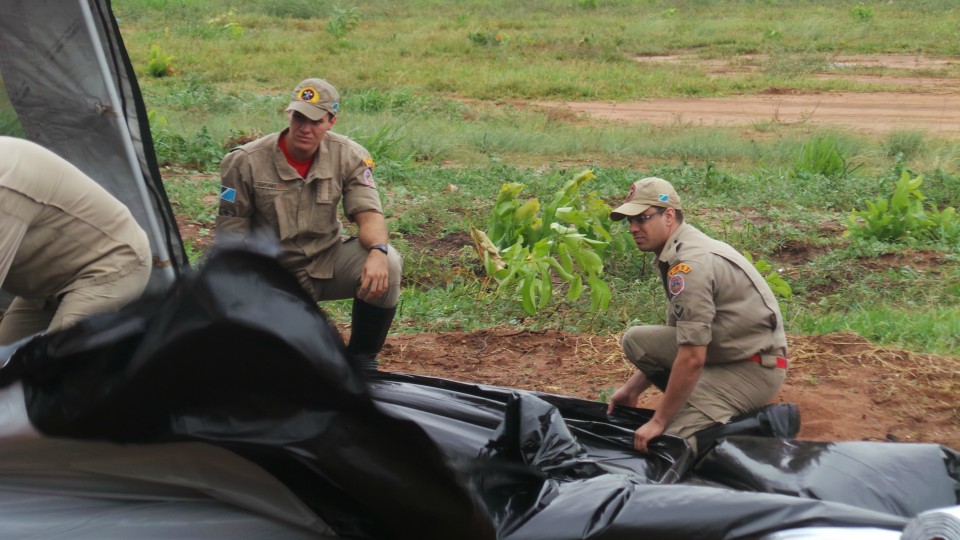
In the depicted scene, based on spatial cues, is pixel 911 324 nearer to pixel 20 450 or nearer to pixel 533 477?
pixel 533 477

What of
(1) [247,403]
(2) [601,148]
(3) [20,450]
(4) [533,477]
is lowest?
(2) [601,148]

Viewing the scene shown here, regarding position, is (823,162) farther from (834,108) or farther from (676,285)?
(676,285)

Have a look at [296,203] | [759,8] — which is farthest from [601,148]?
[759,8]

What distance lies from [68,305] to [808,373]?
12.7ft

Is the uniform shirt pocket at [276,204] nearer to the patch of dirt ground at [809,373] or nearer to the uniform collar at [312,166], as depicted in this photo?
the uniform collar at [312,166]

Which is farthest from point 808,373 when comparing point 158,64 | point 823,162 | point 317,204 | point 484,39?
point 484,39

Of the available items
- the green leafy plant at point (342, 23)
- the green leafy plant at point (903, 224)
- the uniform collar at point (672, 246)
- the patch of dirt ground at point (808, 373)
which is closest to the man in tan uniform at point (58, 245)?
the uniform collar at point (672, 246)

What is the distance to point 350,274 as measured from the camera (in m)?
4.48

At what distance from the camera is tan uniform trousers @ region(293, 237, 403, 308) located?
443 centimetres

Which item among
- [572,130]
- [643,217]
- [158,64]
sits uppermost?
[643,217]

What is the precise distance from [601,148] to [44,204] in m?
10.5

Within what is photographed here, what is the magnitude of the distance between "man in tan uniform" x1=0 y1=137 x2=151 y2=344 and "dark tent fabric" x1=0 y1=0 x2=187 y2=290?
1.29 ft

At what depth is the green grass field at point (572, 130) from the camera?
6.98 meters

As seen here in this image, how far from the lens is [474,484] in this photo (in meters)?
1.96
